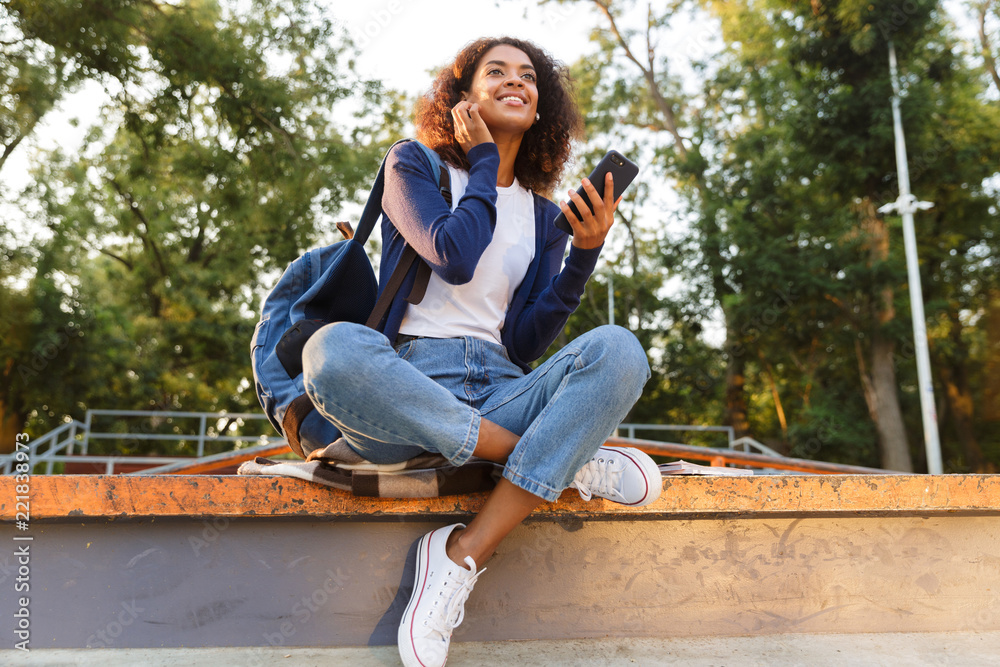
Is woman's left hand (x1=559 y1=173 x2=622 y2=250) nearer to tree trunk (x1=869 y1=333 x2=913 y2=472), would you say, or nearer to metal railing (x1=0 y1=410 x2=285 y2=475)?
metal railing (x1=0 y1=410 x2=285 y2=475)

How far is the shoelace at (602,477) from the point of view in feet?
5.07

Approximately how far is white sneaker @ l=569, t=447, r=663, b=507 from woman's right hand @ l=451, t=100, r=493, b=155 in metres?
0.97

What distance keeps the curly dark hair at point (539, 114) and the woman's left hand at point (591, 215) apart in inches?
19.3

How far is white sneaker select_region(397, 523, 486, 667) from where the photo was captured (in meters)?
1.44

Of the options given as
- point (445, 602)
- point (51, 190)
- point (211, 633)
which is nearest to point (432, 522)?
point (445, 602)

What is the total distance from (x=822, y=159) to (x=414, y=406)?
15360mm

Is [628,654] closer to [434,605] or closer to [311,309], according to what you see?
[434,605]

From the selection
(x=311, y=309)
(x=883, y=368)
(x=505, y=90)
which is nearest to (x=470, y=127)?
(x=505, y=90)

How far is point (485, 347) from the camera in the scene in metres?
1.80

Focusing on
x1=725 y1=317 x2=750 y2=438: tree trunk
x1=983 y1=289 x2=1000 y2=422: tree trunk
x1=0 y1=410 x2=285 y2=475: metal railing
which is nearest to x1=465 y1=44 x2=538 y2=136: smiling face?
x1=0 y1=410 x2=285 y2=475: metal railing

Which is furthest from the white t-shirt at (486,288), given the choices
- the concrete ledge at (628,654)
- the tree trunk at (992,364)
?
the tree trunk at (992,364)

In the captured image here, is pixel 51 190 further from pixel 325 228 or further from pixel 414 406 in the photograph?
pixel 414 406

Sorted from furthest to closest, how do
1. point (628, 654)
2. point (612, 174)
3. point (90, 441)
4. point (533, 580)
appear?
point (90, 441) → point (612, 174) → point (533, 580) → point (628, 654)

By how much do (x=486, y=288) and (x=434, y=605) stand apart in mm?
861
